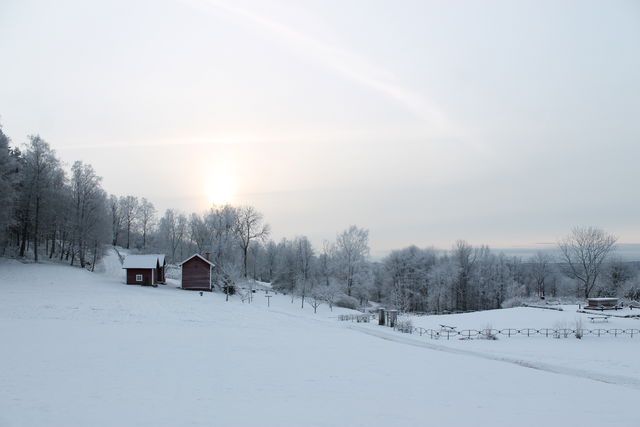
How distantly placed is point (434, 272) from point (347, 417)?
72.9 m

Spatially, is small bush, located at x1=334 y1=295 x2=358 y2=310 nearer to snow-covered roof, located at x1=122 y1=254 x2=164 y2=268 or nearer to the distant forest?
the distant forest

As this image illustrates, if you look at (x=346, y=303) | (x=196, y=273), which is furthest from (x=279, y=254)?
(x=196, y=273)

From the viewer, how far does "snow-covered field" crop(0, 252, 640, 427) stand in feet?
31.3

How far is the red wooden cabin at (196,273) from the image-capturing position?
156 ft

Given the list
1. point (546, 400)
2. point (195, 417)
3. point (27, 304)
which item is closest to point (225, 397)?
point (195, 417)

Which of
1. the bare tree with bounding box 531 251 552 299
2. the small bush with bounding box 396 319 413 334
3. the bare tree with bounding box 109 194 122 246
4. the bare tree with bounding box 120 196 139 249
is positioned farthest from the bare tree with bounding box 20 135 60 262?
the bare tree with bounding box 531 251 552 299

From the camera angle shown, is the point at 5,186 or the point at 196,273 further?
the point at 196,273

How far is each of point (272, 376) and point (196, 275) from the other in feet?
122

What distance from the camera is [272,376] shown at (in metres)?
13.1

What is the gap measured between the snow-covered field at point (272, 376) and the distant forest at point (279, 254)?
2515 centimetres

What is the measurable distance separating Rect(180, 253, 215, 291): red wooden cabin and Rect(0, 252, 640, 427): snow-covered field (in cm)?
2122

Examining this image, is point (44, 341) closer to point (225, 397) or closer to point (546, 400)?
point (225, 397)

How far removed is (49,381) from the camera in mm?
11219

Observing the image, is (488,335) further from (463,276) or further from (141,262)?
(463,276)
